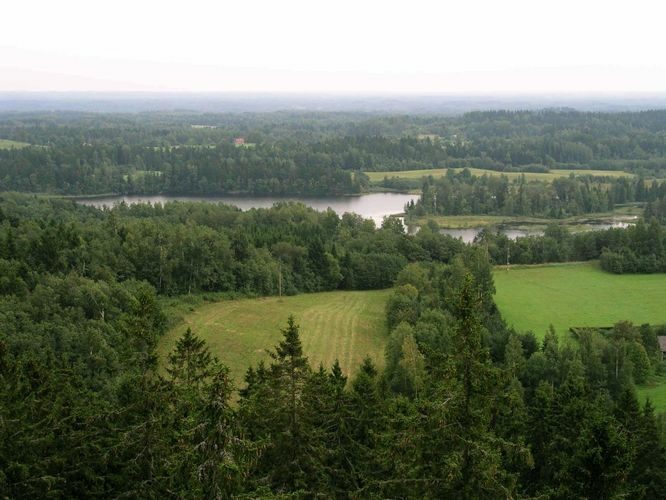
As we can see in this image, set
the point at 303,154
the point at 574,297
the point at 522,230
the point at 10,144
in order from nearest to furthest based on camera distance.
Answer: the point at 574,297, the point at 522,230, the point at 303,154, the point at 10,144

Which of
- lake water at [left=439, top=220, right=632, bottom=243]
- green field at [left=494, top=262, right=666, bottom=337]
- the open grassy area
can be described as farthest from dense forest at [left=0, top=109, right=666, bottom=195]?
the open grassy area

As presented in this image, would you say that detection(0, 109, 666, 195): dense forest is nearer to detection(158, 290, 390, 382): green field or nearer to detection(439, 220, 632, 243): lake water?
detection(439, 220, 632, 243): lake water

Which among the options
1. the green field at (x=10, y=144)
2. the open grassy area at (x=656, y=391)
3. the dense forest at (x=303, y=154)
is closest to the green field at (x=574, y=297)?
the open grassy area at (x=656, y=391)

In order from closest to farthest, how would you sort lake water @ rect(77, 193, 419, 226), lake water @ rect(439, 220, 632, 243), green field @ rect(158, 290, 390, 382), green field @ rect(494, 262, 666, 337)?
green field @ rect(158, 290, 390, 382) < green field @ rect(494, 262, 666, 337) < lake water @ rect(439, 220, 632, 243) < lake water @ rect(77, 193, 419, 226)

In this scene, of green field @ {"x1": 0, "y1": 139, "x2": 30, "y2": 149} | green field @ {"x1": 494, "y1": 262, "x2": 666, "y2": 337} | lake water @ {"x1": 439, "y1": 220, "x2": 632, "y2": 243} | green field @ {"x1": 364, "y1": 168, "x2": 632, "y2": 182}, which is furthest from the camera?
green field @ {"x1": 0, "y1": 139, "x2": 30, "y2": 149}

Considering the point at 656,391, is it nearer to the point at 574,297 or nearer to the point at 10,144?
the point at 574,297

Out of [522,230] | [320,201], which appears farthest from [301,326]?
[320,201]

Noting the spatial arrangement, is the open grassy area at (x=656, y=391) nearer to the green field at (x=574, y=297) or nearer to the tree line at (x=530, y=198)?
the green field at (x=574, y=297)
